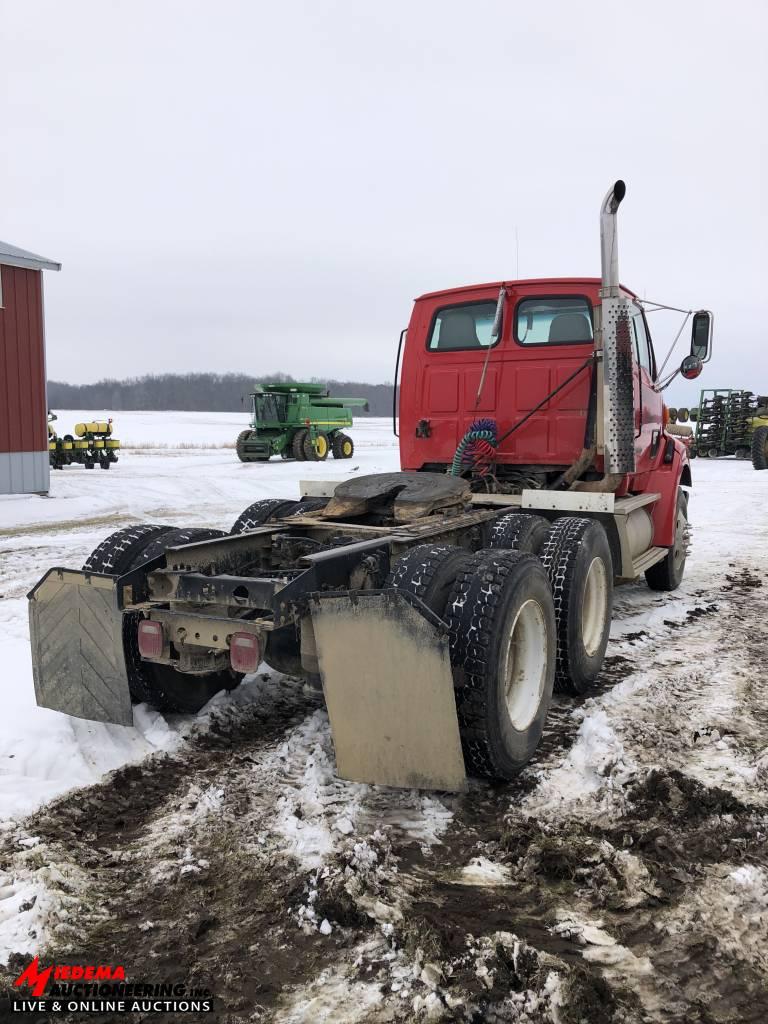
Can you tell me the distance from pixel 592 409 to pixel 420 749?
12.1 feet

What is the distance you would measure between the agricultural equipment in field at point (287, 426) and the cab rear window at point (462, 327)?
20943 millimetres

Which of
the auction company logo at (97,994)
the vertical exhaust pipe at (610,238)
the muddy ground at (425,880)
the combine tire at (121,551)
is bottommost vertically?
the auction company logo at (97,994)

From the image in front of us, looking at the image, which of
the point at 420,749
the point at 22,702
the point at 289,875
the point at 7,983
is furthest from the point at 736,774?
the point at 22,702

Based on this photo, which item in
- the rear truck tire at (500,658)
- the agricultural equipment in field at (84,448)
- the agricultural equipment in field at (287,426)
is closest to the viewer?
the rear truck tire at (500,658)

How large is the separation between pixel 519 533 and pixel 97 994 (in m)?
3.30

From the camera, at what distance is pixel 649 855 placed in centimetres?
281

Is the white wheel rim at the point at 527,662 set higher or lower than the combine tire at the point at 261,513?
lower

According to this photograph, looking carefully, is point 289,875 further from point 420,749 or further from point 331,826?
point 420,749

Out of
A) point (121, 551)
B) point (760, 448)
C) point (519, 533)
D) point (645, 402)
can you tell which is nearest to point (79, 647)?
point (121, 551)

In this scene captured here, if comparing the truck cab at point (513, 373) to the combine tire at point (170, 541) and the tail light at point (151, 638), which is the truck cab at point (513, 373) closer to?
the combine tire at point (170, 541)

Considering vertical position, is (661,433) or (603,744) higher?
(661,433)

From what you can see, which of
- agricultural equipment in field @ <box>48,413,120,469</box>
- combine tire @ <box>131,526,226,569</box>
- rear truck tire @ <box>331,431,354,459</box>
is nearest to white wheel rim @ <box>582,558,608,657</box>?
combine tire @ <box>131,526,226,569</box>

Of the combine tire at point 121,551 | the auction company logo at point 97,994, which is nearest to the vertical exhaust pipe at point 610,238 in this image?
the combine tire at point 121,551

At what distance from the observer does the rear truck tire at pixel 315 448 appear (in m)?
27.8
